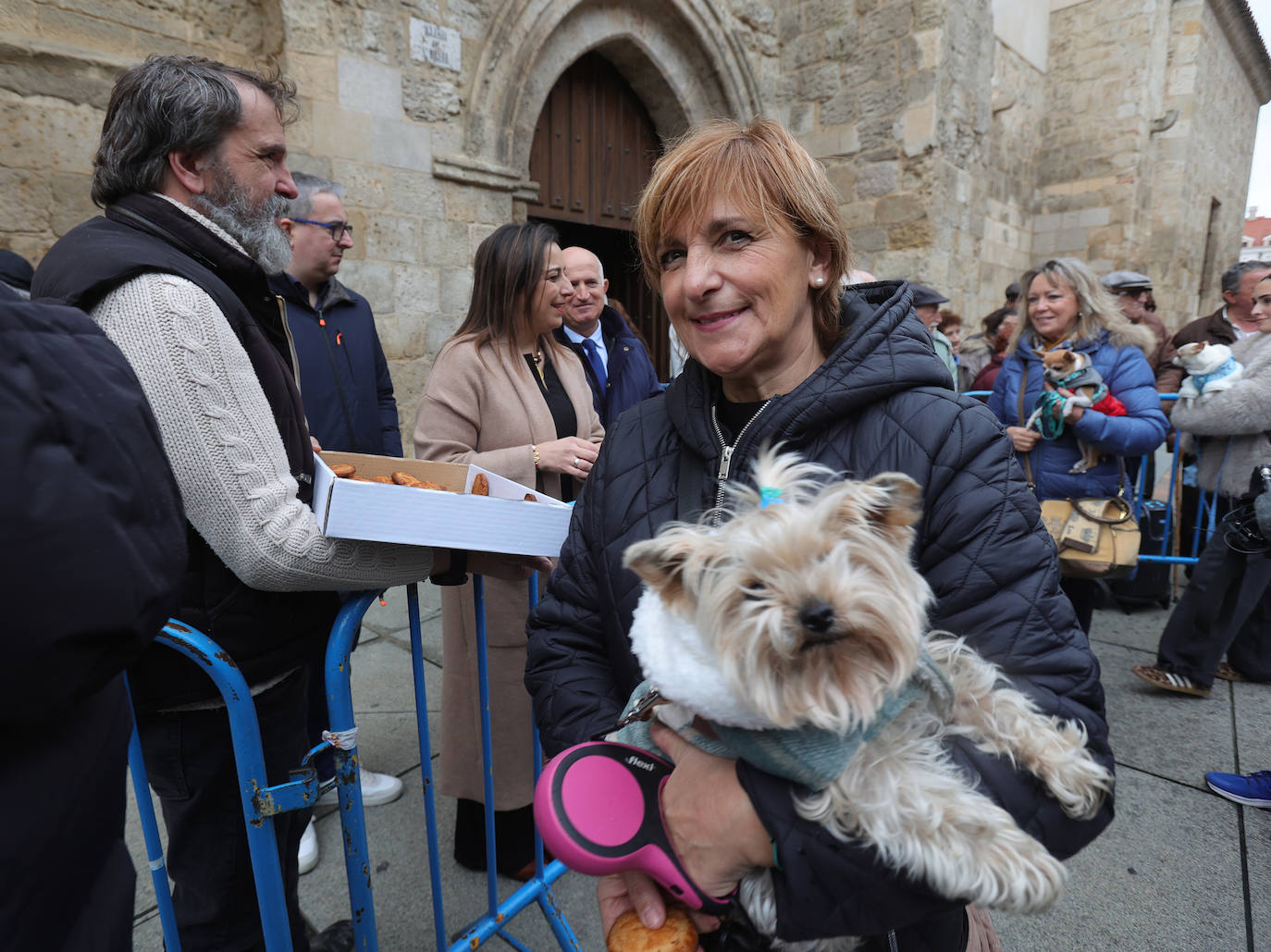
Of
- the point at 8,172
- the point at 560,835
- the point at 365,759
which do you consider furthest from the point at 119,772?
the point at 8,172

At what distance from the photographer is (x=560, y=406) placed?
9.62 feet

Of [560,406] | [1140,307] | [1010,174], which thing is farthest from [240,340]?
[1010,174]

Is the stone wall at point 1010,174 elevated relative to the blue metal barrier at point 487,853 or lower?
elevated

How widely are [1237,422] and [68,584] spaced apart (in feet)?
17.1

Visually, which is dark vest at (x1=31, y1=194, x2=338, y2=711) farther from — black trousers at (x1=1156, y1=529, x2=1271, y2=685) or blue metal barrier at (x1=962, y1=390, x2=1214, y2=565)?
black trousers at (x1=1156, y1=529, x2=1271, y2=685)

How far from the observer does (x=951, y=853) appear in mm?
898

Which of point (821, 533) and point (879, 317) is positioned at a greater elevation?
point (879, 317)

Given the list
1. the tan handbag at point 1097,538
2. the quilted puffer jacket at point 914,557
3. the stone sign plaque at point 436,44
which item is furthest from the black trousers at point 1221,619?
the stone sign plaque at point 436,44

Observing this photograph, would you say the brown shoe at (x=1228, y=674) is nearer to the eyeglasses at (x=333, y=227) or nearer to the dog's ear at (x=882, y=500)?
the dog's ear at (x=882, y=500)

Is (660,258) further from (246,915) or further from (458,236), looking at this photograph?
(458,236)

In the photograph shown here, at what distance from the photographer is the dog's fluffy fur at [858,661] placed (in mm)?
861

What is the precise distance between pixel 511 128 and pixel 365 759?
537cm

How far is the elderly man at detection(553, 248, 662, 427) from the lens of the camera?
3.51 metres

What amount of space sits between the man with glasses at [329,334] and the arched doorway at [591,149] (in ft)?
12.3
